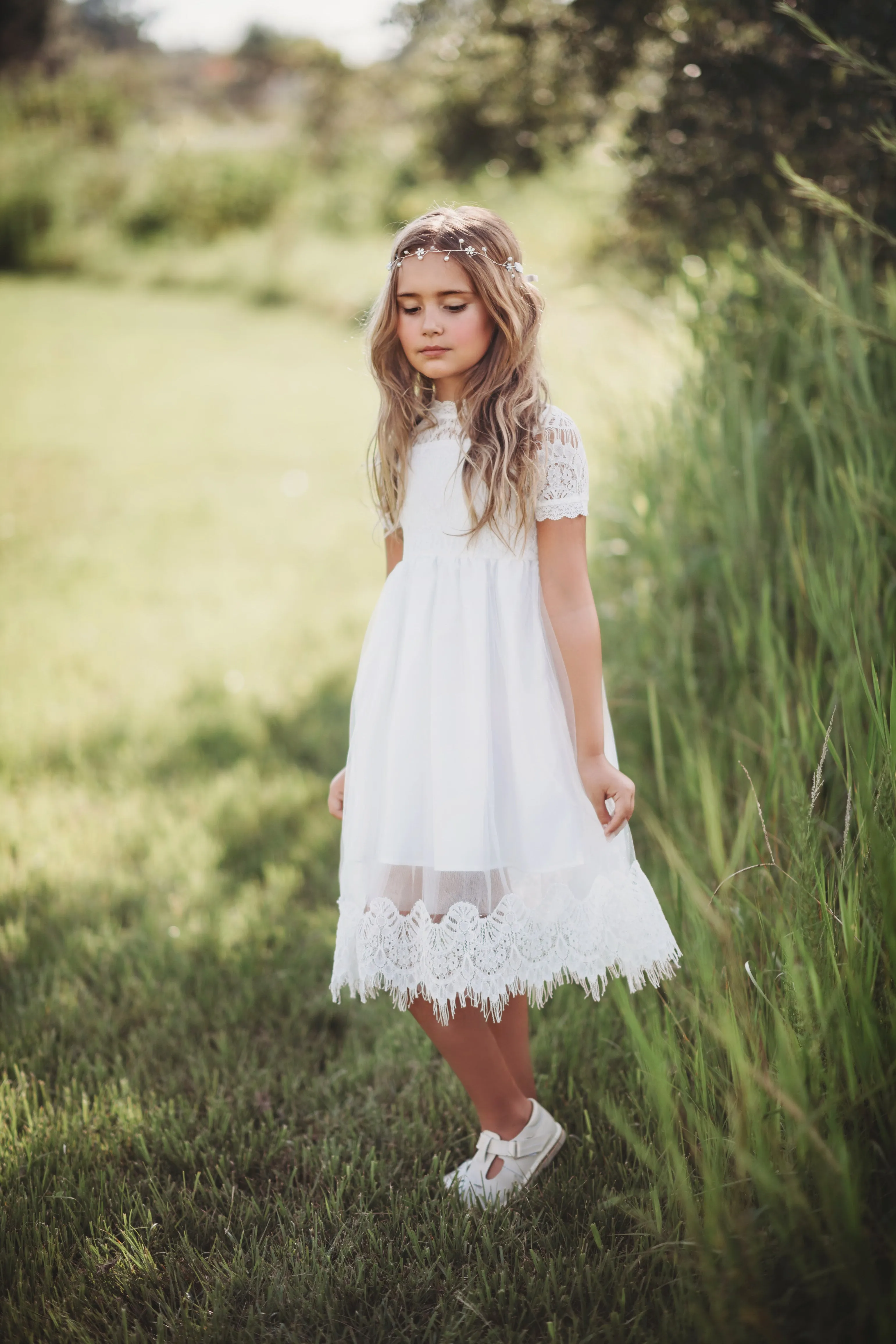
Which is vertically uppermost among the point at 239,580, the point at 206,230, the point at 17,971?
the point at 206,230

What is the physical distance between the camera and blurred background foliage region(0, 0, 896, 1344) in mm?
1399

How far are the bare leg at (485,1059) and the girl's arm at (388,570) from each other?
41cm

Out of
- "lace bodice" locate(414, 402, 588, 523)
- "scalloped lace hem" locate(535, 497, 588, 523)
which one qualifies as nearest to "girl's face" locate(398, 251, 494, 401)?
"lace bodice" locate(414, 402, 588, 523)

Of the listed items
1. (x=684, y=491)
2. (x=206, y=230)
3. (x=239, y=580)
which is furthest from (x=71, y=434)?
(x=206, y=230)

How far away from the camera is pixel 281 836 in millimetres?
3025

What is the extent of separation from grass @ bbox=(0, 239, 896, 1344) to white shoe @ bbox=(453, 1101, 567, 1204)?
5cm

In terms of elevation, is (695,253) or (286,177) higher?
(286,177)

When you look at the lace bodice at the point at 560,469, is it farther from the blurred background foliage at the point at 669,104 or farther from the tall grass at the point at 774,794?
the blurred background foliage at the point at 669,104

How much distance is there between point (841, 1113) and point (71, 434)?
822 centimetres

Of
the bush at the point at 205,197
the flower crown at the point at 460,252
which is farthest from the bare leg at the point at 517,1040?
the bush at the point at 205,197

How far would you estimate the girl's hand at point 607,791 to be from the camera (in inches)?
62.2

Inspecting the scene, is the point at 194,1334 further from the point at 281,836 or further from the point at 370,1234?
the point at 281,836

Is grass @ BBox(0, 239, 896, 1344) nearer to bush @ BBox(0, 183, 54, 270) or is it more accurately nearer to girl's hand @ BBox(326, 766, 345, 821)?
girl's hand @ BBox(326, 766, 345, 821)

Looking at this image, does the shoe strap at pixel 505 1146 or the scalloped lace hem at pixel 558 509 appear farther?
the shoe strap at pixel 505 1146
